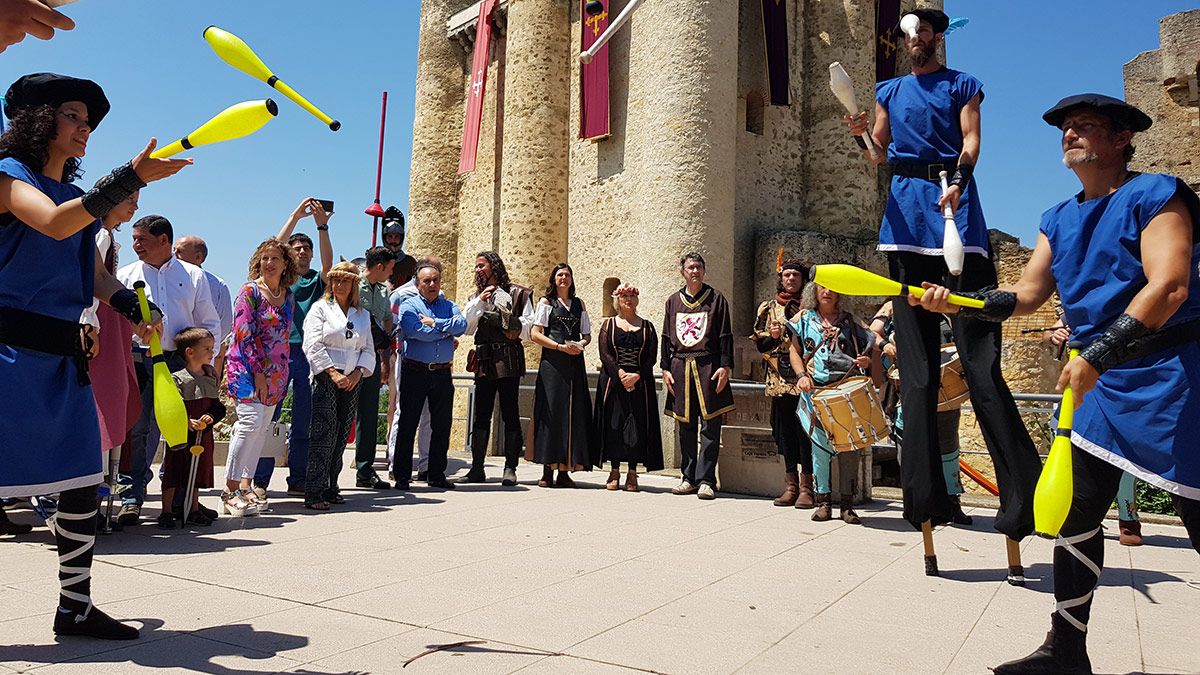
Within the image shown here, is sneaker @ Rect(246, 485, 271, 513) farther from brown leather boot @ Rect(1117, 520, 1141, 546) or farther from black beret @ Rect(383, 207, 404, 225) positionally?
brown leather boot @ Rect(1117, 520, 1141, 546)

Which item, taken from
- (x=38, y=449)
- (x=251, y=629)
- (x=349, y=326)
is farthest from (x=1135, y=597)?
(x=349, y=326)

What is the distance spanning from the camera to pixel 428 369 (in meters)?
7.80

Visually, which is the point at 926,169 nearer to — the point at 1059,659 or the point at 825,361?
the point at 825,361

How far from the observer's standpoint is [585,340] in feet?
27.7

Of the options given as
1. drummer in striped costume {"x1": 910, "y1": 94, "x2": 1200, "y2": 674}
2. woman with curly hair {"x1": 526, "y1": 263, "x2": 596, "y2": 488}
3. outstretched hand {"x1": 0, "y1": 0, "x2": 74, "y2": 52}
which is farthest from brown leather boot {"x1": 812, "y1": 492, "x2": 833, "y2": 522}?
outstretched hand {"x1": 0, "y1": 0, "x2": 74, "y2": 52}

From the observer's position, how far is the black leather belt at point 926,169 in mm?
4391

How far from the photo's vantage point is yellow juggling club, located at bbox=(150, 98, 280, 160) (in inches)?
111

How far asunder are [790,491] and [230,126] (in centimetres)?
536

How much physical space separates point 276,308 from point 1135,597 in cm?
544

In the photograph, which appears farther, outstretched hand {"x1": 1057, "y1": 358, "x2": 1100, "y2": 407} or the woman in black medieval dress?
the woman in black medieval dress

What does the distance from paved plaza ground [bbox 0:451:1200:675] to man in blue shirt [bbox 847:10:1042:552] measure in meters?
0.46

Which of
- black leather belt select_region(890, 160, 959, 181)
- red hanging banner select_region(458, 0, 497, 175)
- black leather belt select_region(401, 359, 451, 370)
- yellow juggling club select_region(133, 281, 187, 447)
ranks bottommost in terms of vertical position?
yellow juggling club select_region(133, 281, 187, 447)

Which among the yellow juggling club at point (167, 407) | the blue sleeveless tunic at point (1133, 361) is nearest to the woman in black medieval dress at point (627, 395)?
the yellow juggling club at point (167, 407)

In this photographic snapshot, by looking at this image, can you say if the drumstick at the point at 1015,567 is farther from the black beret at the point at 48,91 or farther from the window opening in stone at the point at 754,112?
the window opening in stone at the point at 754,112
